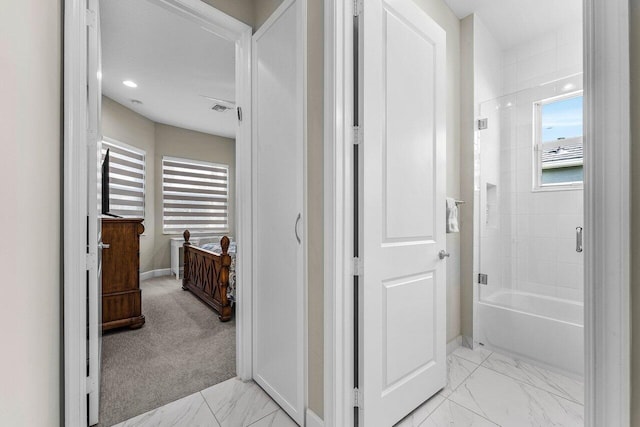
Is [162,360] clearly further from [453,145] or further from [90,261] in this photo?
[453,145]

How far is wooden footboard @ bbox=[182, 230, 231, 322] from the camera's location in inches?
115

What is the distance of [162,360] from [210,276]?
1.21 m

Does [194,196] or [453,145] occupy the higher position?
[453,145]

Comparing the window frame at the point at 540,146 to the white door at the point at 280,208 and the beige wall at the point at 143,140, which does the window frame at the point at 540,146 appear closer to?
the white door at the point at 280,208


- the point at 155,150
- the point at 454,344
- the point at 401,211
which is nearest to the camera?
the point at 401,211

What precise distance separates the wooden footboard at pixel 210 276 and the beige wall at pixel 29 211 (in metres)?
1.89

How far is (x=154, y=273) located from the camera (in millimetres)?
5000

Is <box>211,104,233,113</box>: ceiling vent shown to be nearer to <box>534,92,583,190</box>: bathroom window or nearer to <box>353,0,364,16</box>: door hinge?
<box>353,0,364,16</box>: door hinge

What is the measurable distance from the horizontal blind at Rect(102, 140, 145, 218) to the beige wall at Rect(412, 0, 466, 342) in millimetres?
4266

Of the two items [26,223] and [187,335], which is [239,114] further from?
[187,335]

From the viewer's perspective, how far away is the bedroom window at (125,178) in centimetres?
409

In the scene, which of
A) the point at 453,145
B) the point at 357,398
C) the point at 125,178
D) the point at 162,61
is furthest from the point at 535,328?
the point at 125,178

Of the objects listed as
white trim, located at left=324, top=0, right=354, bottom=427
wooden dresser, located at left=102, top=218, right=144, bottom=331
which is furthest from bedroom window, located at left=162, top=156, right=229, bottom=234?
white trim, located at left=324, top=0, right=354, bottom=427

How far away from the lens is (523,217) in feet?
8.76
